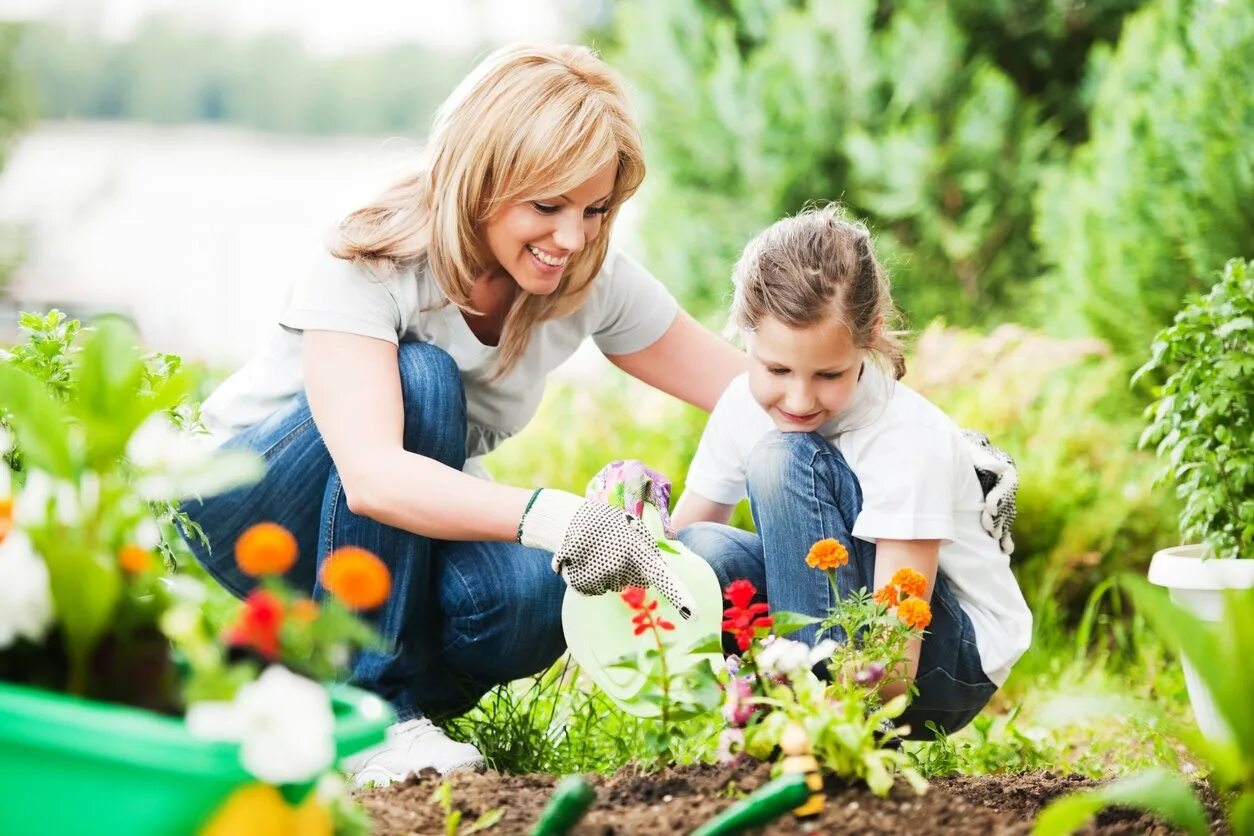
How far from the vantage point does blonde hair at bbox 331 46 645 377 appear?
2.02 m

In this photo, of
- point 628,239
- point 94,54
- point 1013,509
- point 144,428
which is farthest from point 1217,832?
point 94,54

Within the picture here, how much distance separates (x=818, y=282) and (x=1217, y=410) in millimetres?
776

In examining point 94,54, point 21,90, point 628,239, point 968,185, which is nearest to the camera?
point 968,185

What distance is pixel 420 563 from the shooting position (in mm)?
2080

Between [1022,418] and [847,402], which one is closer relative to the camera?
[847,402]

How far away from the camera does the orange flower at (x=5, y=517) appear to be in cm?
105

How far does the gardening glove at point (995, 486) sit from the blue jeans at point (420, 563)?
0.74m

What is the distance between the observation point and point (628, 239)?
19.9ft

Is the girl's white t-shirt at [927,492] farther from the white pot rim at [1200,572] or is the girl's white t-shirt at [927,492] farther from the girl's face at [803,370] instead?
the white pot rim at [1200,572]

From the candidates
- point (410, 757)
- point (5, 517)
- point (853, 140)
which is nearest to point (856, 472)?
point (410, 757)

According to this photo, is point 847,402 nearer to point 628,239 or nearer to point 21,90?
point 628,239

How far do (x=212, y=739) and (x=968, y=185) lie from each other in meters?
4.55

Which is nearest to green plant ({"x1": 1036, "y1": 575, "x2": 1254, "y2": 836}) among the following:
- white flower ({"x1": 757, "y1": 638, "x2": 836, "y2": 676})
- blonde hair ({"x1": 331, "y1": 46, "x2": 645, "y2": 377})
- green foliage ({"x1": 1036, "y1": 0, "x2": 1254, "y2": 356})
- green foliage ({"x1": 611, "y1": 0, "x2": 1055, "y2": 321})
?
white flower ({"x1": 757, "y1": 638, "x2": 836, "y2": 676})

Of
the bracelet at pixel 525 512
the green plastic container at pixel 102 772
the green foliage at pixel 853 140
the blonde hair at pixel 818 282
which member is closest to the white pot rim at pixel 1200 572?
the blonde hair at pixel 818 282
